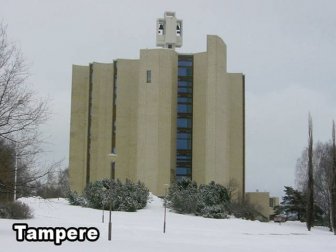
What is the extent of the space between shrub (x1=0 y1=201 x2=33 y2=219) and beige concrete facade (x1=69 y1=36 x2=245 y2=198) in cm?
3548

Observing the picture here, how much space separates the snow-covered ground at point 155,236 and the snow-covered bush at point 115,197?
104 centimetres

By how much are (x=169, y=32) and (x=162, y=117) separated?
1491cm

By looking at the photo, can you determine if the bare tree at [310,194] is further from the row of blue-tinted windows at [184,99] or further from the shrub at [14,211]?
the shrub at [14,211]

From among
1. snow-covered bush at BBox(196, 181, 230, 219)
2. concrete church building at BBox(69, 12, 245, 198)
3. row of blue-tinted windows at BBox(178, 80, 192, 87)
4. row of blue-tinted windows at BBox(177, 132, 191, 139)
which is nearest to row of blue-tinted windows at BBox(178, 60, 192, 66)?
concrete church building at BBox(69, 12, 245, 198)

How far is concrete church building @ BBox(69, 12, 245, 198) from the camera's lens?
76.3m

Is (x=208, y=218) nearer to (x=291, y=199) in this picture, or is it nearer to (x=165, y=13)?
(x=291, y=199)

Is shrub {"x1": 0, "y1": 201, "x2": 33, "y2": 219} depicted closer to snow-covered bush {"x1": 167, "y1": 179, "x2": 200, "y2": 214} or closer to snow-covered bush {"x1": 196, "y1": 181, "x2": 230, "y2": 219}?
snow-covered bush {"x1": 167, "y1": 179, "x2": 200, "y2": 214}

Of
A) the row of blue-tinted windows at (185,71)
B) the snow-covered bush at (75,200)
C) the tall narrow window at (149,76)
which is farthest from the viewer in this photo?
the row of blue-tinted windows at (185,71)

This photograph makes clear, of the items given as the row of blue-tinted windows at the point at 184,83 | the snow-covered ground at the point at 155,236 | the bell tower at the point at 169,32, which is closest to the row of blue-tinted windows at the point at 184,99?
the row of blue-tinted windows at the point at 184,83

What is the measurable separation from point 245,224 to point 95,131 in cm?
3754

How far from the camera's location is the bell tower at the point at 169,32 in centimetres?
8562

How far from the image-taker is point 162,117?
252 ft

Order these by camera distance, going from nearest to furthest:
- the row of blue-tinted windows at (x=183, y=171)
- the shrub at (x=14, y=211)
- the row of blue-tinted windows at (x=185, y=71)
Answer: the shrub at (x=14, y=211), the row of blue-tinted windows at (x=183, y=171), the row of blue-tinted windows at (x=185, y=71)

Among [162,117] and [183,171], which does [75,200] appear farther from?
[183,171]
